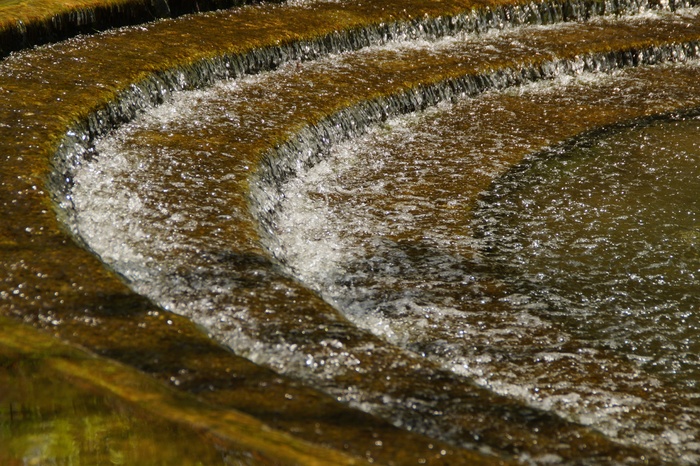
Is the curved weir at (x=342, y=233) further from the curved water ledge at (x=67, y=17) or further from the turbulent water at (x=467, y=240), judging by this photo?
the curved water ledge at (x=67, y=17)

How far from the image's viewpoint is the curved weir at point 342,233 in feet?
8.87

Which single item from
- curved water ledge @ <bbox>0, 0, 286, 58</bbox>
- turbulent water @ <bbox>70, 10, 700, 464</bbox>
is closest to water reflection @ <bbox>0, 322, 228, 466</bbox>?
turbulent water @ <bbox>70, 10, 700, 464</bbox>

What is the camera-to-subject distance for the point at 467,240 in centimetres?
516

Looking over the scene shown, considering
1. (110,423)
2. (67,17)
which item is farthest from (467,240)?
(67,17)

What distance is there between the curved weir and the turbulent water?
2 cm

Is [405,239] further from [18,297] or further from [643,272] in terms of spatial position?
[18,297]

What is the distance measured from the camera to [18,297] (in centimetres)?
307

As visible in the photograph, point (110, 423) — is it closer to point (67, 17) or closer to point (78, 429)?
point (78, 429)

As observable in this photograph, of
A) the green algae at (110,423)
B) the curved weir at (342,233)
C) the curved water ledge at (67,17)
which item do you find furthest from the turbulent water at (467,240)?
the curved water ledge at (67,17)

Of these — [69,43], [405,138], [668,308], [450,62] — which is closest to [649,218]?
[668,308]

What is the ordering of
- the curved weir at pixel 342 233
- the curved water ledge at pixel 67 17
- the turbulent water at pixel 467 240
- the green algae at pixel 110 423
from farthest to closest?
1. the curved water ledge at pixel 67 17
2. the turbulent water at pixel 467 240
3. the curved weir at pixel 342 233
4. the green algae at pixel 110 423

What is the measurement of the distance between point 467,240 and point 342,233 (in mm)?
727

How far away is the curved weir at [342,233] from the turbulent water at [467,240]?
0.06 feet

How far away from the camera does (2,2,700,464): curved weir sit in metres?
2.70
